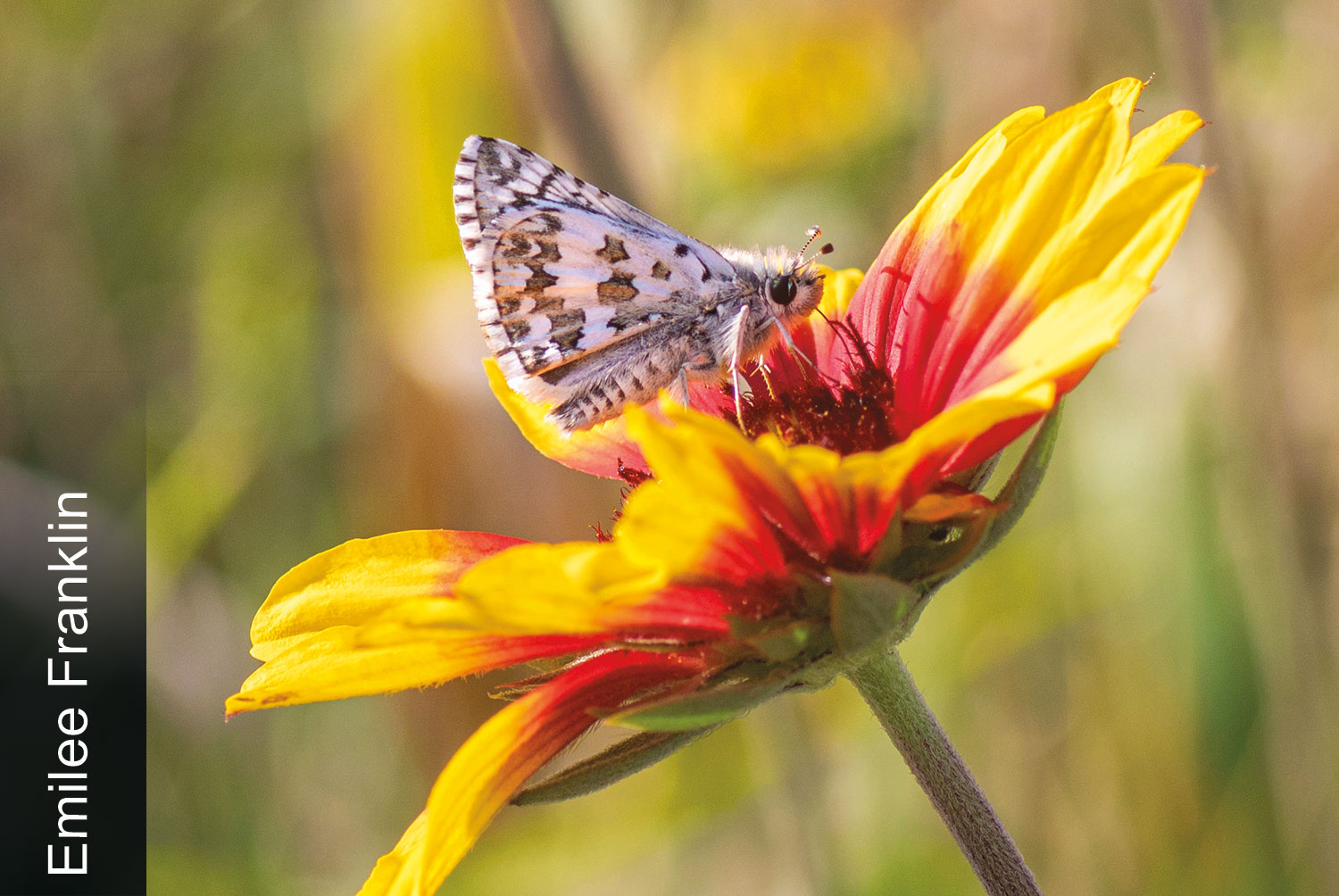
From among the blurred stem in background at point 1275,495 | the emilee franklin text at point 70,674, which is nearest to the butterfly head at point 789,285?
the blurred stem in background at point 1275,495

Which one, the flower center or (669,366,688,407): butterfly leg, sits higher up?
(669,366,688,407): butterfly leg

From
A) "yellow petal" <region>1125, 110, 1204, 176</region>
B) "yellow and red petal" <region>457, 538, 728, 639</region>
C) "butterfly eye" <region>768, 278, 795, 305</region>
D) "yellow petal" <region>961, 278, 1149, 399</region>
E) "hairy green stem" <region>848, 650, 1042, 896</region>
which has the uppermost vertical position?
"butterfly eye" <region>768, 278, 795, 305</region>

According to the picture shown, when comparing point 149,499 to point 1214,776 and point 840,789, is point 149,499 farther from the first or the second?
point 1214,776

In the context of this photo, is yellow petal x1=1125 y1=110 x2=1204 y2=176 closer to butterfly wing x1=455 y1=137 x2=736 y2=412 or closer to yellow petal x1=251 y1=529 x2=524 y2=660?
butterfly wing x1=455 y1=137 x2=736 y2=412

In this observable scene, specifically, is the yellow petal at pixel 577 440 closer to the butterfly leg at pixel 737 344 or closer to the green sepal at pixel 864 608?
the butterfly leg at pixel 737 344

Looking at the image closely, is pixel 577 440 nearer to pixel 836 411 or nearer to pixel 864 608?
pixel 836 411

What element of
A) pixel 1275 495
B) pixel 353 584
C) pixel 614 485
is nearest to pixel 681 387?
pixel 353 584

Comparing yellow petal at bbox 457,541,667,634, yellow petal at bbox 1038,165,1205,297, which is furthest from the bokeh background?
yellow petal at bbox 457,541,667,634
